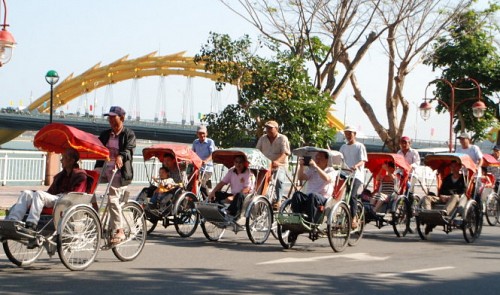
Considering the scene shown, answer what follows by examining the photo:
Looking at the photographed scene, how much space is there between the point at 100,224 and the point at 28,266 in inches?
36.5

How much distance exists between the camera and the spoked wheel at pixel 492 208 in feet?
69.5

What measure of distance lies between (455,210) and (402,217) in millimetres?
1035

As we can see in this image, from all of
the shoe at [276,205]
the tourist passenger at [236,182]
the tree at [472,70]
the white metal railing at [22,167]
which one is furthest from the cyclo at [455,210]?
the tree at [472,70]

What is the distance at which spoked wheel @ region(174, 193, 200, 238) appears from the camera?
15422 millimetres

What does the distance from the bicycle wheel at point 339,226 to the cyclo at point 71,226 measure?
125 inches

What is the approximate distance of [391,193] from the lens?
55.8 ft

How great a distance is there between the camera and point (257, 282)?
34.2 feet

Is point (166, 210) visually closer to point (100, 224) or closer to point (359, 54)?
point (100, 224)

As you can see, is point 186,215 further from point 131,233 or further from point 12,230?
point 12,230

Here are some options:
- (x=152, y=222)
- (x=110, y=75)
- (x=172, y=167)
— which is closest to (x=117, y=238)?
(x=152, y=222)

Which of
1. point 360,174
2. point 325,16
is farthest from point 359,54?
point 360,174

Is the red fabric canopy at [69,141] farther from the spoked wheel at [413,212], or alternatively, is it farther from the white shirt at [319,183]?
the spoked wheel at [413,212]

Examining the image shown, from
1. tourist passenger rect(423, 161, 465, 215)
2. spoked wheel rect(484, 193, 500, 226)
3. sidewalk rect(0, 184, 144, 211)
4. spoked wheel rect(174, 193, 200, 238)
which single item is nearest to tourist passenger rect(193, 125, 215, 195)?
sidewalk rect(0, 184, 144, 211)

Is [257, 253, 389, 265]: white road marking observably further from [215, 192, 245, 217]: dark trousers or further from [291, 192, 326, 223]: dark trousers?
[215, 192, 245, 217]: dark trousers
